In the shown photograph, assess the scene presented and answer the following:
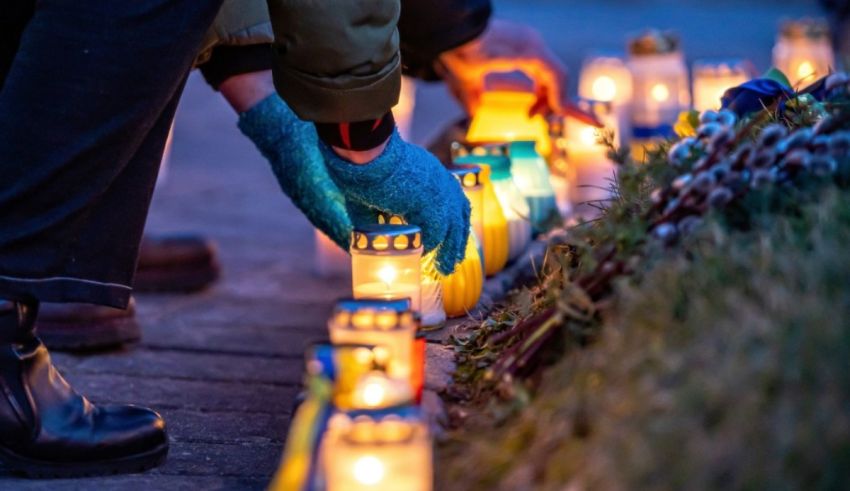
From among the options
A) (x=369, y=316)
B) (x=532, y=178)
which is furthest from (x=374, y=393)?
(x=532, y=178)

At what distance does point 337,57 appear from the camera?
5.16 ft

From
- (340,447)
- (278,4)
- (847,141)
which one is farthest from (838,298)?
(278,4)

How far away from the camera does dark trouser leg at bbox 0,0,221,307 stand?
1.49 m

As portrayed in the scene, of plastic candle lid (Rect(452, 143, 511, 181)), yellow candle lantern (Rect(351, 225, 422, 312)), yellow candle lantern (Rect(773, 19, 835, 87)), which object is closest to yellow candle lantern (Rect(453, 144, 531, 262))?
plastic candle lid (Rect(452, 143, 511, 181))

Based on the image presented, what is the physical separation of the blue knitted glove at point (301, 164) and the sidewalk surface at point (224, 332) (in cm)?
31

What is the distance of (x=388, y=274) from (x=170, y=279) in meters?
1.41

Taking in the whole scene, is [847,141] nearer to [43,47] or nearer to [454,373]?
[454,373]

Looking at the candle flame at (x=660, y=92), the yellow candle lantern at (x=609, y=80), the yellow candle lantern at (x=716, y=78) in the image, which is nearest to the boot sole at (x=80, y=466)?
the yellow candle lantern at (x=716, y=78)

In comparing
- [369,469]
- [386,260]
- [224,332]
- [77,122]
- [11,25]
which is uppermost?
[11,25]

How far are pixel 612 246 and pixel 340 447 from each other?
42 cm

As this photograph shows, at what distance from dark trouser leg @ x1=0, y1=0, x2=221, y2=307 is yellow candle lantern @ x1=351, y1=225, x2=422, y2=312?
326 mm

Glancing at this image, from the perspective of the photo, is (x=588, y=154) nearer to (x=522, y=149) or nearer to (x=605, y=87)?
(x=522, y=149)

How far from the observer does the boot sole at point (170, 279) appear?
2992mm

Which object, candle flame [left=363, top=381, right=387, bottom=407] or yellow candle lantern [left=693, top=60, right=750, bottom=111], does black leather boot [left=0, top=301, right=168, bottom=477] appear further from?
yellow candle lantern [left=693, top=60, right=750, bottom=111]
